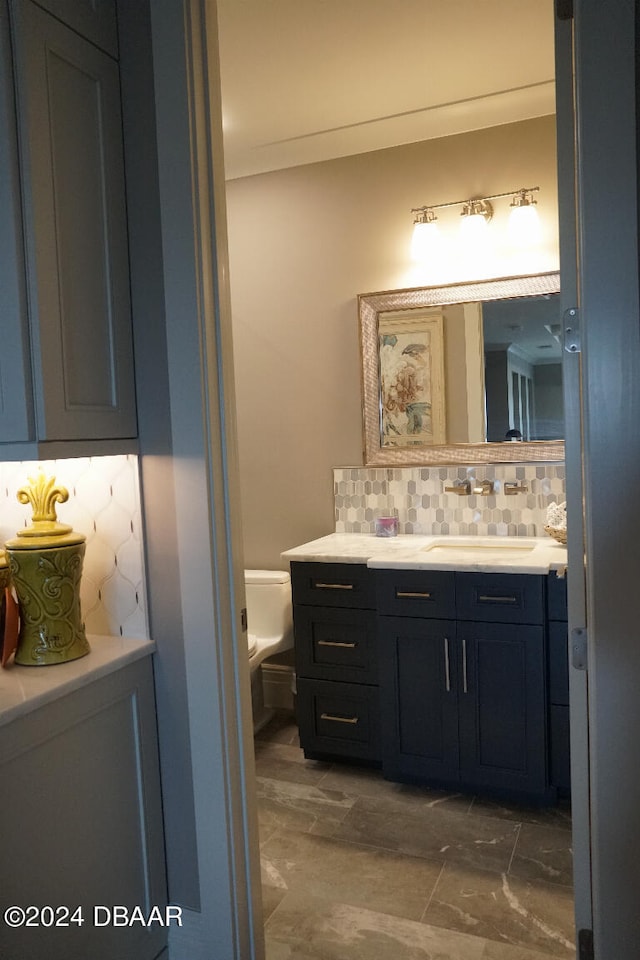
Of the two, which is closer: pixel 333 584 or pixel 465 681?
pixel 465 681

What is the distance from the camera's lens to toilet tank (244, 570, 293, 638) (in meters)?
3.28

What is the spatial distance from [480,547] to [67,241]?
6.67 ft

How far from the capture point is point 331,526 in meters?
3.43

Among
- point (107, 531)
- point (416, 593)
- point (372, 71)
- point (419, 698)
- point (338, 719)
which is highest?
point (372, 71)

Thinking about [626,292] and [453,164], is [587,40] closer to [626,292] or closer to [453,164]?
[626,292]

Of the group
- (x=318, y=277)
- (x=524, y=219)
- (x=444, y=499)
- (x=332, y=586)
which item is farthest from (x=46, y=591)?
(x=524, y=219)

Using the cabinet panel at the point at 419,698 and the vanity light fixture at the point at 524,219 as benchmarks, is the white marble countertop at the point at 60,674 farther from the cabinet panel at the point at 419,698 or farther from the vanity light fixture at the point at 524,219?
the vanity light fixture at the point at 524,219

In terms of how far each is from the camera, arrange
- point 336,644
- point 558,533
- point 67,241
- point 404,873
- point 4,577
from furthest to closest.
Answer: point 336,644
point 558,533
point 404,873
point 4,577
point 67,241

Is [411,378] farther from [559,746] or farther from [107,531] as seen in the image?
[107,531]

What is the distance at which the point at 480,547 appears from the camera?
9.83 feet

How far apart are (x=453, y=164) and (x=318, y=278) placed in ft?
2.48

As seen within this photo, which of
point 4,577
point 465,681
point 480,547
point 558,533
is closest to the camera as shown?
point 4,577

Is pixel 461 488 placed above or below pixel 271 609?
above

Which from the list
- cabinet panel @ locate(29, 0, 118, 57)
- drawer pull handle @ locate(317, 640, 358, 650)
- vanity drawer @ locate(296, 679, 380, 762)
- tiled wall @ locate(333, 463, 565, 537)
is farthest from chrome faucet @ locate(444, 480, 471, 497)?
cabinet panel @ locate(29, 0, 118, 57)
